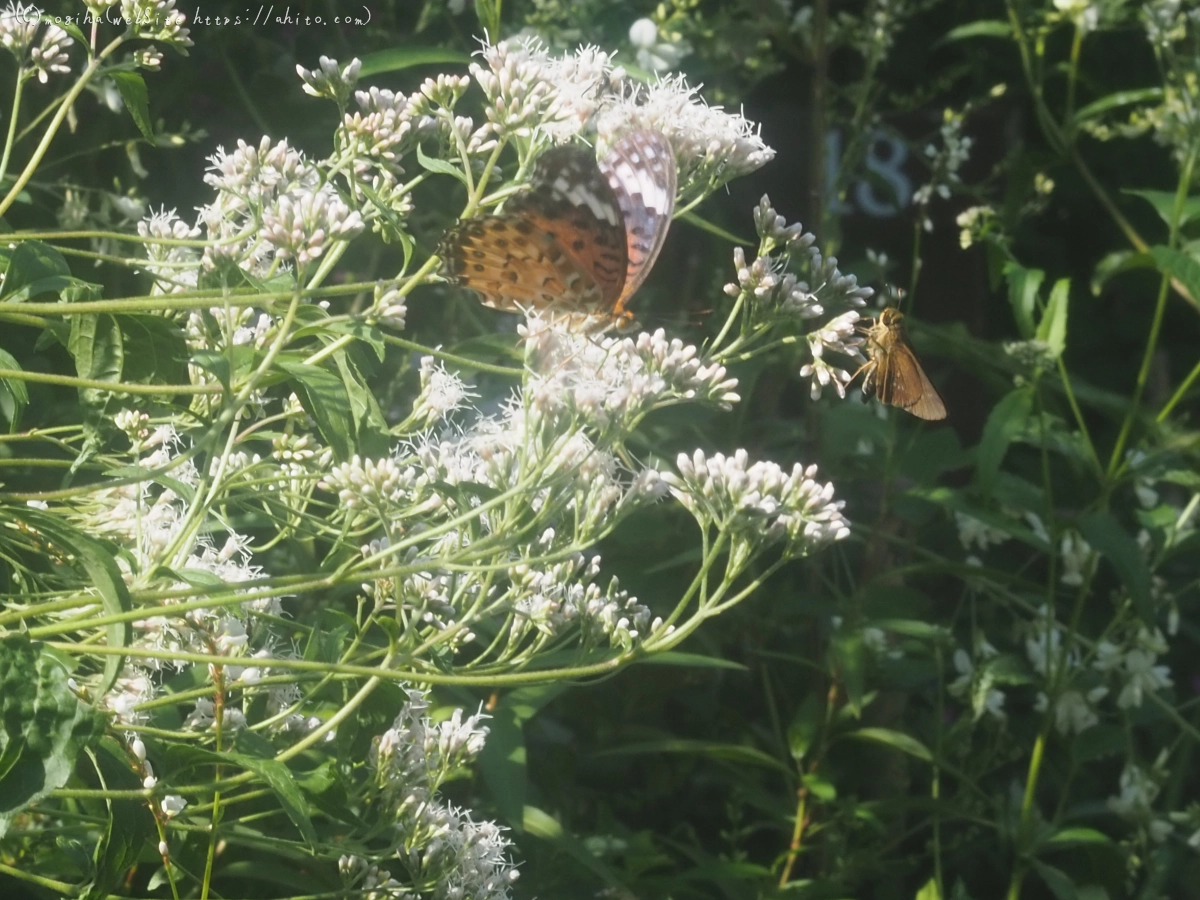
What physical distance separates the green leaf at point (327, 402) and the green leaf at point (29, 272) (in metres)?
0.16

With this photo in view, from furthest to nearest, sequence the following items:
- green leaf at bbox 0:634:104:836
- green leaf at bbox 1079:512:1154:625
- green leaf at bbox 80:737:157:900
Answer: green leaf at bbox 1079:512:1154:625 → green leaf at bbox 80:737:157:900 → green leaf at bbox 0:634:104:836

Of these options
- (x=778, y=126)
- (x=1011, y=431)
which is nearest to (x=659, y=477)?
(x=1011, y=431)

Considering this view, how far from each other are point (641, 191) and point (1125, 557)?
855mm

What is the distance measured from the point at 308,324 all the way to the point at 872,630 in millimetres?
1205

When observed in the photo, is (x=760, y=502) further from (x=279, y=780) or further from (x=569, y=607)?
(x=279, y=780)

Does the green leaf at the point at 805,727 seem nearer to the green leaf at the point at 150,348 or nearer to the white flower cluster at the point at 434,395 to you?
the white flower cluster at the point at 434,395

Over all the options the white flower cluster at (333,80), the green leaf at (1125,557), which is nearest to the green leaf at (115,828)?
the white flower cluster at (333,80)

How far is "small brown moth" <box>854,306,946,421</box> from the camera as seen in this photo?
4.29ft

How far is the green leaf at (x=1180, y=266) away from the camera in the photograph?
160cm

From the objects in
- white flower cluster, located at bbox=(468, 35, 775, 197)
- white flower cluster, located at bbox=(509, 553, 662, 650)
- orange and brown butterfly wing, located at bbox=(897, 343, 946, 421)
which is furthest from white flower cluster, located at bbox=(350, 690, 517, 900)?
orange and brown butterfly wing, located at bbox=(897, 343, 946, 421)

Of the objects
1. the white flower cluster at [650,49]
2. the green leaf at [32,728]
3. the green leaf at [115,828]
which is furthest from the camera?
the white flower cluster at [650,49]

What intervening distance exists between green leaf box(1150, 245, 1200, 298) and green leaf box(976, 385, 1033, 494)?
0.73 feet

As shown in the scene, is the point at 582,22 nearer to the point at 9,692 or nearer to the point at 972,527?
the point at 972,527

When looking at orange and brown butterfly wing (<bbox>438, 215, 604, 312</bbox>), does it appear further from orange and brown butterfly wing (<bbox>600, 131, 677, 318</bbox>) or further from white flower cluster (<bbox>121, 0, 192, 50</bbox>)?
white flower cluster (<bbox>121, 0, 192, 50</bbox>)
